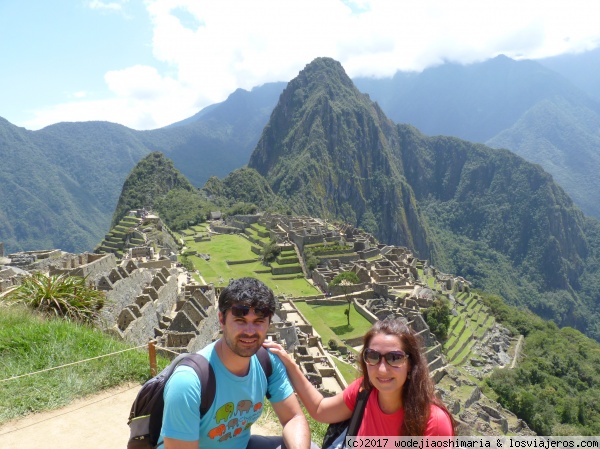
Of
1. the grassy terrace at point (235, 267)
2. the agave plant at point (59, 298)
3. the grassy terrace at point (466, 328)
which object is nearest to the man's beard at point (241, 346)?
the agave plant at point (59, 298)

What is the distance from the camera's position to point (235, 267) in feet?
123

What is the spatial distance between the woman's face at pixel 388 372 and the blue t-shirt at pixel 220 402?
0.72 m

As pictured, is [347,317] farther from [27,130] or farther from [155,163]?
[27,130]

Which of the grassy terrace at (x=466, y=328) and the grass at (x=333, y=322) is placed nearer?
the grass at (x=333, y=322)

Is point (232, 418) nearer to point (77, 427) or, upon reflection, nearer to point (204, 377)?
point (204, 377)

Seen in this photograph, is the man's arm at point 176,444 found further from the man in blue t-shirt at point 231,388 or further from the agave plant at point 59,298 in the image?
the agave plant at point 59,298

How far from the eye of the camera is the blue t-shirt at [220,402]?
9.20 ft

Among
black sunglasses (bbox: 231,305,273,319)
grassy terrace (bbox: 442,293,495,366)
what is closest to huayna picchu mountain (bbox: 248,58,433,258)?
grassy terrace (bbox: 442,293,495,366)

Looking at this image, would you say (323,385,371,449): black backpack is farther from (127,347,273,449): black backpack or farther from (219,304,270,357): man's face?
(127,347,273,449): black backpack

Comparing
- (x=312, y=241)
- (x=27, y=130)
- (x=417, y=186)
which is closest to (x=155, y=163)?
(x=312, y=241)

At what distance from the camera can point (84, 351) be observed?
20.1 feet

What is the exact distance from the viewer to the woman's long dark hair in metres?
2.99

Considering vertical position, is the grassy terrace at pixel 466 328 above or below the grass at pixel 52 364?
below

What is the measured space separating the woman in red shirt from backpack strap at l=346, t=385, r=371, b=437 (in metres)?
0.03
